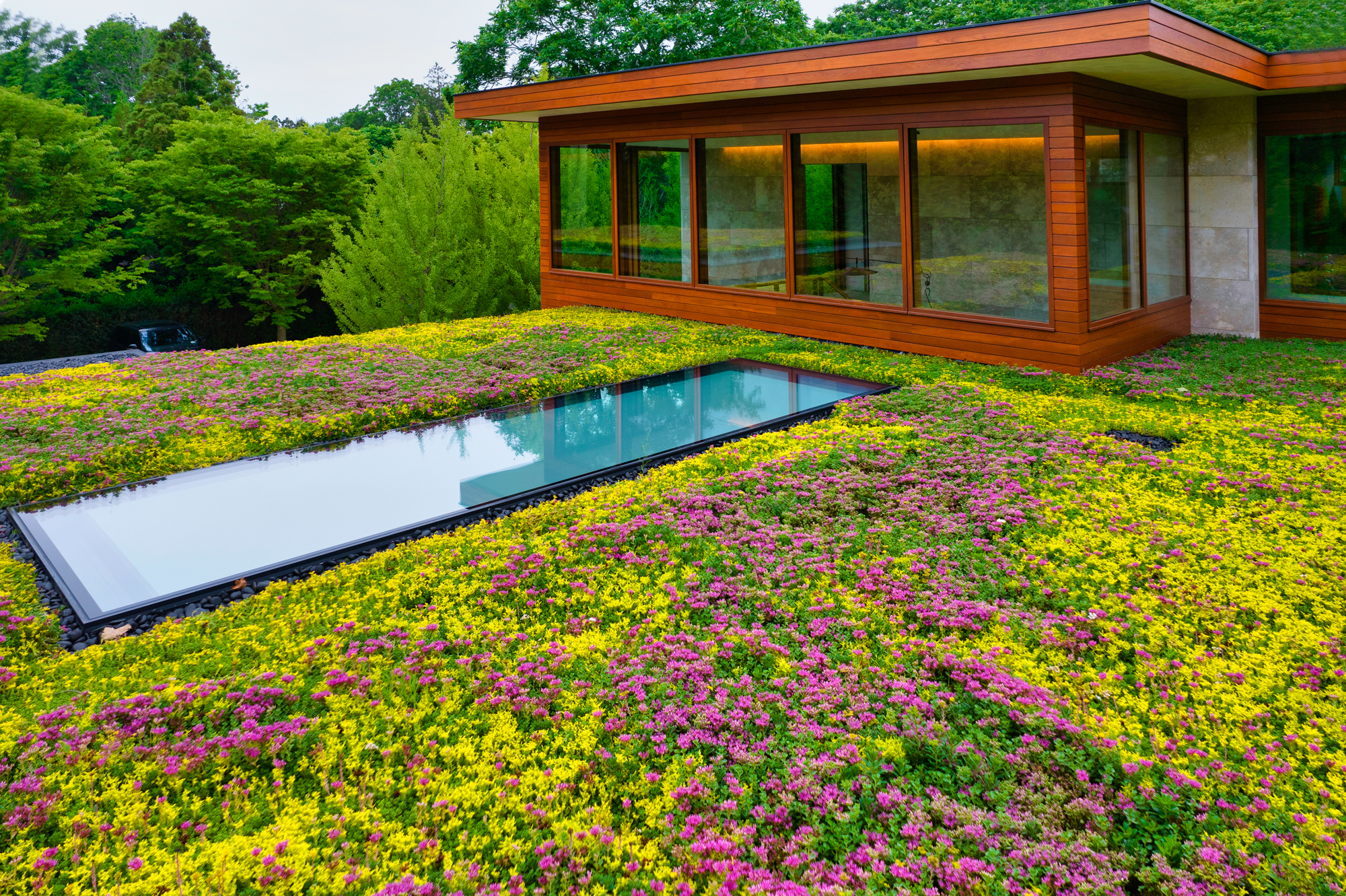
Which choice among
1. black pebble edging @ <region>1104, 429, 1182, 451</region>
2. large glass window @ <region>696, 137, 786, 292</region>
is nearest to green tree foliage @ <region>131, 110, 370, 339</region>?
large glass window @ <region>696, 137, 786, 292</region>

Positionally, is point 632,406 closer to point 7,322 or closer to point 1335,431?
point 1335,431

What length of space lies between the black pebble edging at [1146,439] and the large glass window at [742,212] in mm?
4855

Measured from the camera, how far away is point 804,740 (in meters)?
3.14

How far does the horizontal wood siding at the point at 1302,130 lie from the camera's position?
923cm

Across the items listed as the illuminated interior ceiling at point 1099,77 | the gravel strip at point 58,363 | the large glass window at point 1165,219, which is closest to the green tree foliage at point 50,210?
the gravel strip at point 58,363

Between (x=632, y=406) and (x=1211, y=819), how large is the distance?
5.62 metres

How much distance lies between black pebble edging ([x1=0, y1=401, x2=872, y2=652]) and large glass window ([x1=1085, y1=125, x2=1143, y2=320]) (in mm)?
4619

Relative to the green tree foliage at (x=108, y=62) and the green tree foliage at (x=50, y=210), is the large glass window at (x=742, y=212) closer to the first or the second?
the green tree foliage at (x=50, y=210)

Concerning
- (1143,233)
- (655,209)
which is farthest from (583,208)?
(1143,233)

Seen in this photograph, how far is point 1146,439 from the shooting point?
21.5 ft

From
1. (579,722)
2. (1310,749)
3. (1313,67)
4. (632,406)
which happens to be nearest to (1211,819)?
(1310,749)

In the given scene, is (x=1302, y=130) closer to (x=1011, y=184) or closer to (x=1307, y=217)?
(x=1307, y=217)

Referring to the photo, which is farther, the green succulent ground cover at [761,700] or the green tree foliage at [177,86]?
the green tree foliage at [177,86]

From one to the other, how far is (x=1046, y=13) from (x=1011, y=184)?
13.7m
